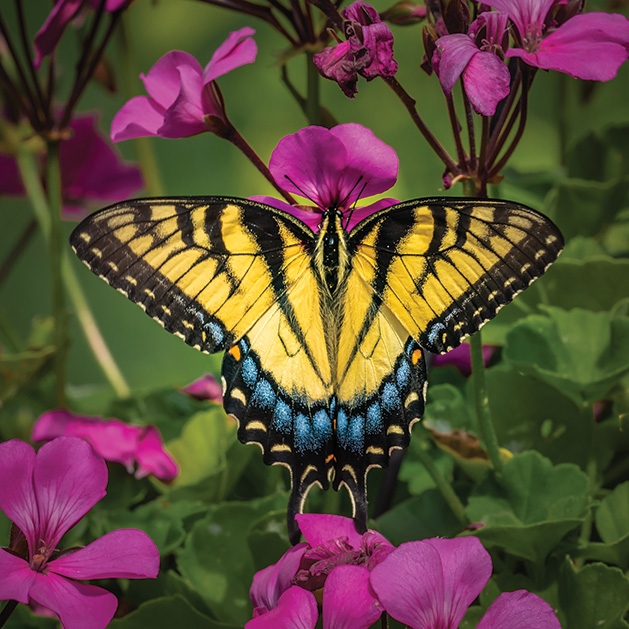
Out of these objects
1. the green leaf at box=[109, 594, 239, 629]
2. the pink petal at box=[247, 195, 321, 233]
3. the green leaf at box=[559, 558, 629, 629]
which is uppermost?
the pink petal at box=[247, 195, 321, 233]

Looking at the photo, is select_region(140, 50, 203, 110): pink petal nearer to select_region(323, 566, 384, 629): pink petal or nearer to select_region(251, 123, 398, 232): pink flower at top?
select_region(251, 123, 398, 232): pink flower at top

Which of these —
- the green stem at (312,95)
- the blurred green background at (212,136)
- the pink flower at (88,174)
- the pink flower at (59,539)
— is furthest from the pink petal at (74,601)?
the blurred green background at (212,136)

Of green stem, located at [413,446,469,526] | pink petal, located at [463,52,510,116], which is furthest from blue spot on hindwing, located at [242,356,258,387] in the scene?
pink petal, located at [463,52,510,116]

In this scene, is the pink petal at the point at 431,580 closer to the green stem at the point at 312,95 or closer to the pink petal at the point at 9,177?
the green stem at the point at 312,95

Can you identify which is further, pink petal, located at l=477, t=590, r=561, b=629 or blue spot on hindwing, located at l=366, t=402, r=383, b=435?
blue spot on hindwing, located at l=366, t=402, r=383, b=435

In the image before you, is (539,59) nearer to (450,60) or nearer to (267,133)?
(450,60)

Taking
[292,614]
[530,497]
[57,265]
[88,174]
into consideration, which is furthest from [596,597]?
[88,174]

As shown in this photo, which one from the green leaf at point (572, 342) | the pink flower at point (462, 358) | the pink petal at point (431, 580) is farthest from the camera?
the pink flower at point (462, 358)
